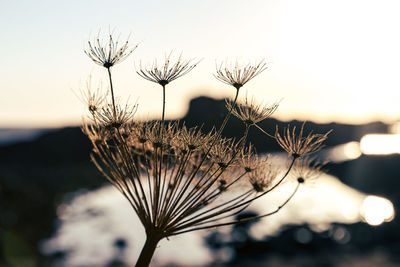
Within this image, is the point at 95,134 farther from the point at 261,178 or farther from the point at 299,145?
the point at 299,145

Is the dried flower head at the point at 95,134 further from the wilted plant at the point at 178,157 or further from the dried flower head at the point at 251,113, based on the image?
the dried flower head at the point at 251,113

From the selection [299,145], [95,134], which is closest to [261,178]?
[299,145]

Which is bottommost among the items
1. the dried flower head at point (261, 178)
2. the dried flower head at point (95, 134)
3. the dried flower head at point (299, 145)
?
the dried flower head at point (261, 178)

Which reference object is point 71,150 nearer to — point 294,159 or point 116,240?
point 116,240

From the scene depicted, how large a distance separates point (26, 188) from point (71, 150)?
1876cm

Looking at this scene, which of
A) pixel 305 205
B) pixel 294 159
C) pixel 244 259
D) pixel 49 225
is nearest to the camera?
pixel 294 159

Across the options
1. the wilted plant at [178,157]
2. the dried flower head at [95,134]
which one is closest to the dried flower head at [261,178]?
the wilted plant at [178,157]

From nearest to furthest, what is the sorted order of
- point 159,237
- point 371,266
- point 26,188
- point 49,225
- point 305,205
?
point 159,237, point 371,266, point 49,225, point 26,188, point 305,205

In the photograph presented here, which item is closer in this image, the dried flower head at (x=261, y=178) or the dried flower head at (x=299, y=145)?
the dried flower head at (x=299, y=145)

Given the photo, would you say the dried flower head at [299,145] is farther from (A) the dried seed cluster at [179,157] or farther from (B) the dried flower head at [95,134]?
(B) the dried flower head at [95,134]

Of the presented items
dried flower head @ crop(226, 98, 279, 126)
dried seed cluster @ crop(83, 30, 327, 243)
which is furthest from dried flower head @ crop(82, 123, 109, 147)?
dried flower head @ crop(226, 98, 279, 126)

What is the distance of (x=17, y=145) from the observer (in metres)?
59.9

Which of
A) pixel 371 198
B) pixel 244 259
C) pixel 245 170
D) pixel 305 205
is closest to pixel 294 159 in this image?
pixel 245 170

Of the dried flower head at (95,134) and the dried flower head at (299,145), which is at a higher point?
the dried flower head at (299,145)
